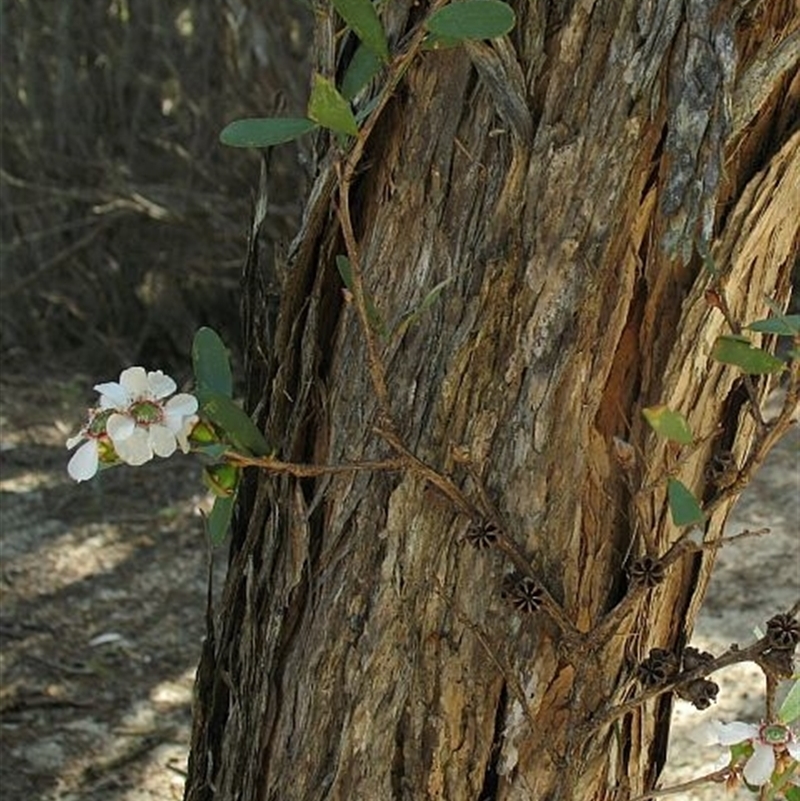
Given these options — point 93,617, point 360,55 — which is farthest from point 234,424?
point 93,617

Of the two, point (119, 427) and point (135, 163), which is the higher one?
point (135, 163)

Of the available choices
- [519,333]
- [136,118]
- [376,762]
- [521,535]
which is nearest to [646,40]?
[519,333]

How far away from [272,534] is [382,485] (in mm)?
134

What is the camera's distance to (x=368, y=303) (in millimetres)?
1119

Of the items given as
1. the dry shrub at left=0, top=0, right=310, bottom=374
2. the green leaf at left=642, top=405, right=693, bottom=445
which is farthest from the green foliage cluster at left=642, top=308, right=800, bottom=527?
the dry shrub at left=0, top=0, right=310, bottom=374

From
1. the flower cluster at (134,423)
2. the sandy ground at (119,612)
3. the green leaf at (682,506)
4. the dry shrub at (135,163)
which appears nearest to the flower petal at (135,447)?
the flower cluster at (134,423)

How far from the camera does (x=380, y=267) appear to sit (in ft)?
3.84

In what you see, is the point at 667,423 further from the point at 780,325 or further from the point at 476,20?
the point at 476,20

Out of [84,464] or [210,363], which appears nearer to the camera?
[84,464]

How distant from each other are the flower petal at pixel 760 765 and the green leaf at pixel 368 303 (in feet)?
1.41

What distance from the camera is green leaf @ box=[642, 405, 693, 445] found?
106cm

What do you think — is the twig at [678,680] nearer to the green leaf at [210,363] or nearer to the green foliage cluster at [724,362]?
the green foliage cluster at [724,362]

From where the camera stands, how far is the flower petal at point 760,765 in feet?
4.00

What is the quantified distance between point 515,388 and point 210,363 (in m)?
0.23
